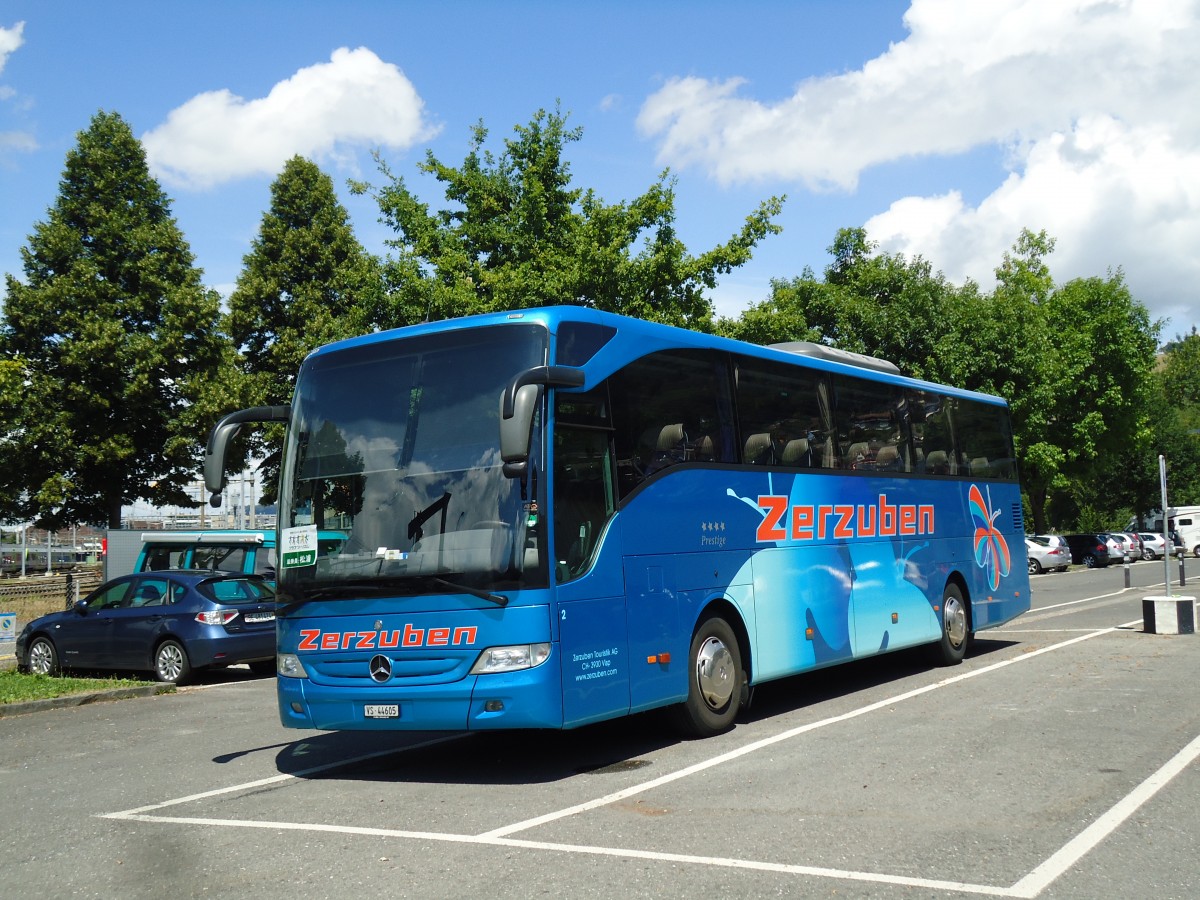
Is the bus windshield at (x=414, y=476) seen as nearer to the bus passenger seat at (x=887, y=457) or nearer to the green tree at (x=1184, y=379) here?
the bus passenger seat at (x=887, y=457)

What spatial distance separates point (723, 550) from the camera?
33.4ft

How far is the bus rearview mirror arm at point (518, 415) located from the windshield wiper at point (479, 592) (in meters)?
0.89

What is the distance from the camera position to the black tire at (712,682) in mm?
9617

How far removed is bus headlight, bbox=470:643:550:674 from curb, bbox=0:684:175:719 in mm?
7986

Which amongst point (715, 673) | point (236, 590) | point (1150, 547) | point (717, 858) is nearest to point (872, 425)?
point (715, 673)

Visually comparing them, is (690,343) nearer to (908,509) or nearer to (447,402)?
(447,402)

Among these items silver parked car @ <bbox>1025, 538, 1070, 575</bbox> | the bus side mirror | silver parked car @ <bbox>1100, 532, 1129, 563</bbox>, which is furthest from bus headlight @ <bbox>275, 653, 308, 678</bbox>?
silver parked car @ <bbox>1100, 532, 1129, 563</bbox>

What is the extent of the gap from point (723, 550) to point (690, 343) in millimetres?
1828

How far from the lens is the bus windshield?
26.5 feet

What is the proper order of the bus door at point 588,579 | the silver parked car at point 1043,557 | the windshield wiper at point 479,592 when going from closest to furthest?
the windshield wiper at point 479,592, the bus door at point 588,579, the silver parked car at point 1043,557

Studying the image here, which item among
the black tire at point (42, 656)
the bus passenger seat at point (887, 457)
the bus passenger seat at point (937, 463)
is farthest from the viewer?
the black tire at point (42, 656)

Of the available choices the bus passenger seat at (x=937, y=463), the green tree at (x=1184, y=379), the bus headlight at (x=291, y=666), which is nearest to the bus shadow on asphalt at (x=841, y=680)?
the bus passenger seat at (x=937, y=463)

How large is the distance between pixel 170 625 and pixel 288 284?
28040mm

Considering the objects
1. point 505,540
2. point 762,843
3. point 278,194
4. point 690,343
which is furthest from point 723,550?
point 278,194
